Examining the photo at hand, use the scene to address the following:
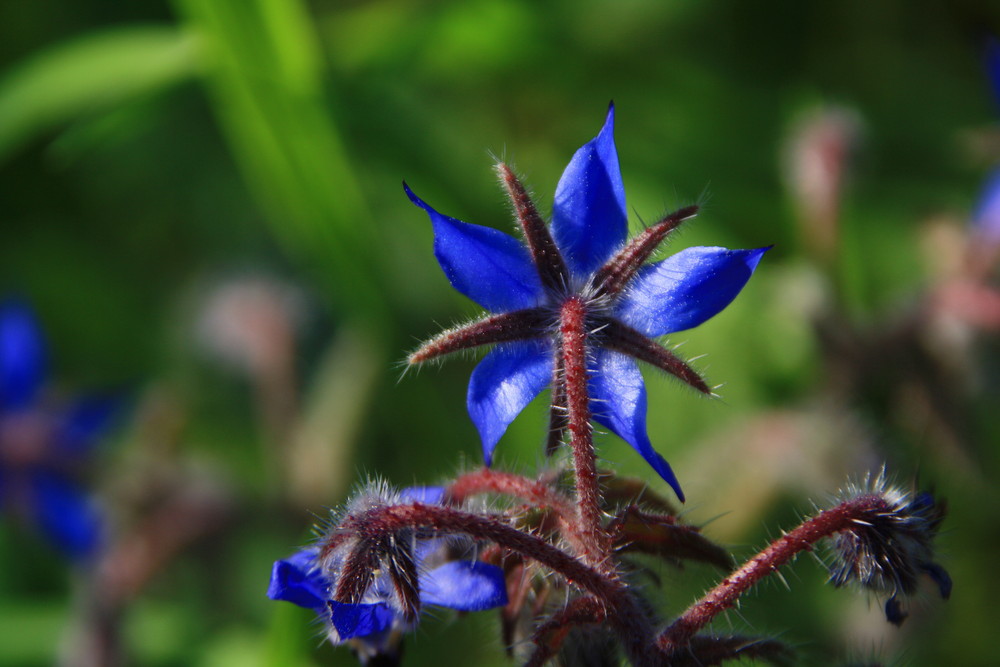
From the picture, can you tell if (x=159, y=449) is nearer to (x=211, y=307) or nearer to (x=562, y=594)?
(x=211, y=307)

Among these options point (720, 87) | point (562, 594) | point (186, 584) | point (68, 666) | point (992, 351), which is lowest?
point (562, 594)

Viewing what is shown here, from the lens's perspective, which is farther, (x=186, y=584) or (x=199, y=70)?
(x=186, y=584)

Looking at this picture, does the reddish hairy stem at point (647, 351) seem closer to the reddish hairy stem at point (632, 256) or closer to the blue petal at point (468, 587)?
the reddish hairy stem at point (632, 256)

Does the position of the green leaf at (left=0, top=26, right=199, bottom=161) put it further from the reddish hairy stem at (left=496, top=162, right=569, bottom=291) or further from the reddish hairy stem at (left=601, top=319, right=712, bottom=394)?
the reddish hairy stem at (left=601, top=319, right=712, bottom=394)

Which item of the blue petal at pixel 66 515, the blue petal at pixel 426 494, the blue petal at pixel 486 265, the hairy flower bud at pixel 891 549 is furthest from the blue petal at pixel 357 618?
the blue petal at pixel 66 515

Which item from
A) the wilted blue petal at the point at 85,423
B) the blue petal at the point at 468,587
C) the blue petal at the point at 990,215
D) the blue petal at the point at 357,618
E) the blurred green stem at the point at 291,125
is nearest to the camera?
the blue petal at the point at 357,618

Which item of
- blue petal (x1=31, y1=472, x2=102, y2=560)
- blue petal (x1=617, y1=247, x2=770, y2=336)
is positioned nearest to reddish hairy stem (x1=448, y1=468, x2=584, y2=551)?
blue petal (x1=617, y1=247, x2=770, y2=336)

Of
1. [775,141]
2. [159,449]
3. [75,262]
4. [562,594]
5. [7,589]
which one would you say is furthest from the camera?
[75,262]

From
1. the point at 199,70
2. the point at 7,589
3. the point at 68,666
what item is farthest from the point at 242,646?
the point at 199,70
